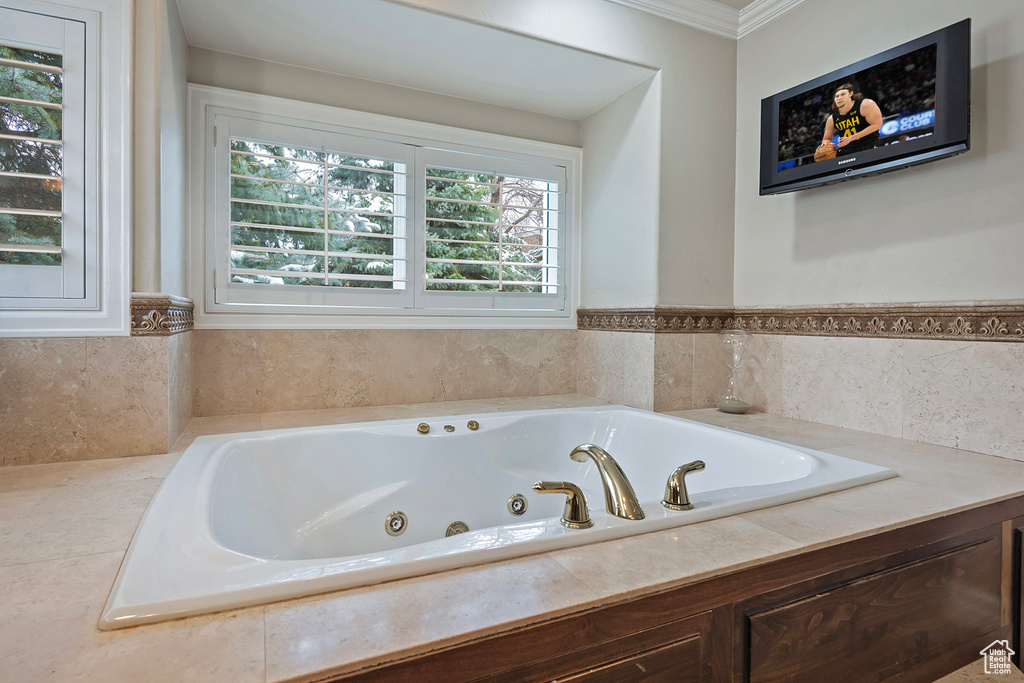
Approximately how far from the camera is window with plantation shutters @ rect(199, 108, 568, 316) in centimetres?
208

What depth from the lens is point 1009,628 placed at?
4.00 feet

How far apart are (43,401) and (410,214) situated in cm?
145

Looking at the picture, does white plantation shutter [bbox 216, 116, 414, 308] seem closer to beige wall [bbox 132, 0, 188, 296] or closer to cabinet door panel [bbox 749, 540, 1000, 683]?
beige wall [bbox 132, 0, 188, 296]

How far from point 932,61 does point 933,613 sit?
5.03 feet

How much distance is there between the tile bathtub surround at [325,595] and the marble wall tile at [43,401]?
10 centimetres

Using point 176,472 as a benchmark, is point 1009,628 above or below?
below

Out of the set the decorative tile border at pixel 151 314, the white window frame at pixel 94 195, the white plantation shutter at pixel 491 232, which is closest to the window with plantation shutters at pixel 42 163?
the white window frame at pixel 94 195

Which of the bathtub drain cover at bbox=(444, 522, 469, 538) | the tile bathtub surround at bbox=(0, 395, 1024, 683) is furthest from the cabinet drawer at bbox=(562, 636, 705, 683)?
the bathtub drain cover at bbox=(444, 522, 469, 538)

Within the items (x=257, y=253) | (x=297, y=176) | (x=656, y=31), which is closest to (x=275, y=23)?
(x=297, y=176)

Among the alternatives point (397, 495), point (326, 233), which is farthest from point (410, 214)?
point (397, 495)

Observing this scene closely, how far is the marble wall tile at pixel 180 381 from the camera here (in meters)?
1.55

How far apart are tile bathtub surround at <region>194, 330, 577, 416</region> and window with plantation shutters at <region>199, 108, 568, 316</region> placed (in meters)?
0.13

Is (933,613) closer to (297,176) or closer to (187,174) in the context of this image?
(297,176)

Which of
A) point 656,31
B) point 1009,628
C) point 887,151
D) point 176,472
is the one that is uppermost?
point 656,31
